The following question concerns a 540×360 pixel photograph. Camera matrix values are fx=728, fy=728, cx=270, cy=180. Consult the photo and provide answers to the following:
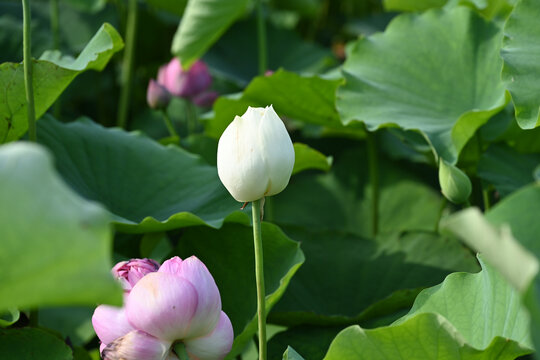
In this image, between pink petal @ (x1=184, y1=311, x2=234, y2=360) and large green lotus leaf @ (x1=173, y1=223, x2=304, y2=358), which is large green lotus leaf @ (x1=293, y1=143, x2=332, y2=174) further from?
pink petal @ (x1=184, y1=311, x2=234, y2=360)

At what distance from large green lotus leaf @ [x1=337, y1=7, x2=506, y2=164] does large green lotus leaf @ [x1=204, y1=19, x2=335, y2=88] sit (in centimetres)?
58

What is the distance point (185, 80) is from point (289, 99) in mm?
258

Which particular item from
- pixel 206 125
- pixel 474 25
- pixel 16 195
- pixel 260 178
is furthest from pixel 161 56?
pixel 16 195

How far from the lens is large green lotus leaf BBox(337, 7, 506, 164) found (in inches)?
39.3

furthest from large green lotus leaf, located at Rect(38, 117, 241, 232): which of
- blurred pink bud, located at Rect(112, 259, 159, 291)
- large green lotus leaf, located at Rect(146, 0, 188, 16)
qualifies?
large green lotus leaf, located at Rect(146, 0, 188, 16)

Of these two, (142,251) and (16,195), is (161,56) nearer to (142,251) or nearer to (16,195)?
(142,251)

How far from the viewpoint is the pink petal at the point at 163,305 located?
21.8 inches

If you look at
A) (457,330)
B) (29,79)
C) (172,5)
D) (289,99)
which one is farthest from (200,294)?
(172,5)

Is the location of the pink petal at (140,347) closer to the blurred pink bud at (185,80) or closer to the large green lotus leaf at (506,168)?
the large green lotus leaf at (506,168)

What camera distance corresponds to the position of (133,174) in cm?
97

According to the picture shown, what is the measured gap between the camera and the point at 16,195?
0.37 metres

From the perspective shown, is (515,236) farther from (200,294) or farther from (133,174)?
(133,174)

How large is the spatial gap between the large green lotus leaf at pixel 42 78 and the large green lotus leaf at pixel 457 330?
42 cm

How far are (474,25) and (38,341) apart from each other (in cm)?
73
